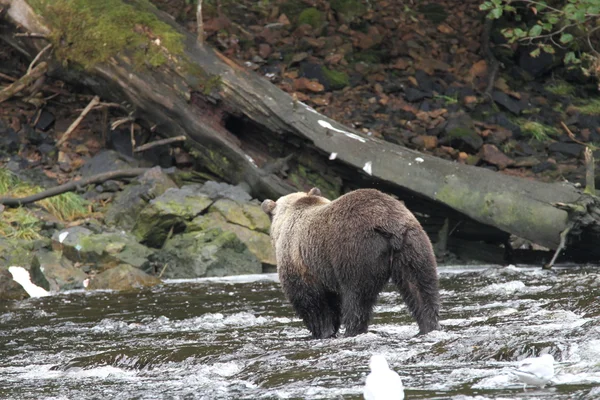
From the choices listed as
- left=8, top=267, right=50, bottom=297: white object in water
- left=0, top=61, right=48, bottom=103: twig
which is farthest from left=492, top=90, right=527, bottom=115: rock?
left=8, top=267, right=50, bottom=297: white object in water

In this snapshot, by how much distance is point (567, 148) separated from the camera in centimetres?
1686

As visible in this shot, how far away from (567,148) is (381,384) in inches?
504

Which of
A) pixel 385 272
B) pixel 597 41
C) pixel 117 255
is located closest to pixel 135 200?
pixel 117 255

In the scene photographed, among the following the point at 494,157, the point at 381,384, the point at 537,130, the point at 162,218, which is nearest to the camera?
the point at 381,384

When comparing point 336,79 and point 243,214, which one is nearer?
point 243,214

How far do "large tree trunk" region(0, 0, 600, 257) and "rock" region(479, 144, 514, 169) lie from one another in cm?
349

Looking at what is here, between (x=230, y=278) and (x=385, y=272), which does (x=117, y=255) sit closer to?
(x=230, y=278)

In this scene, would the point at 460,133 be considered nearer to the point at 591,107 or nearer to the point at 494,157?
the point at 494,157

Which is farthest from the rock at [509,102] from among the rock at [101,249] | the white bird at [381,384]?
the white bird at [381,384]

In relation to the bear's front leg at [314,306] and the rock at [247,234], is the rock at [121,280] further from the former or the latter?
the bear's front leg at [314,306]

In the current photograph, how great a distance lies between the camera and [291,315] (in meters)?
10.0

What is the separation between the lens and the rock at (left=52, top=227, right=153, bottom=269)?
1295 cm

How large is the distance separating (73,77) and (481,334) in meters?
10.1

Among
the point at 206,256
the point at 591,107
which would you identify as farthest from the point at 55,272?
the point at 591,107
